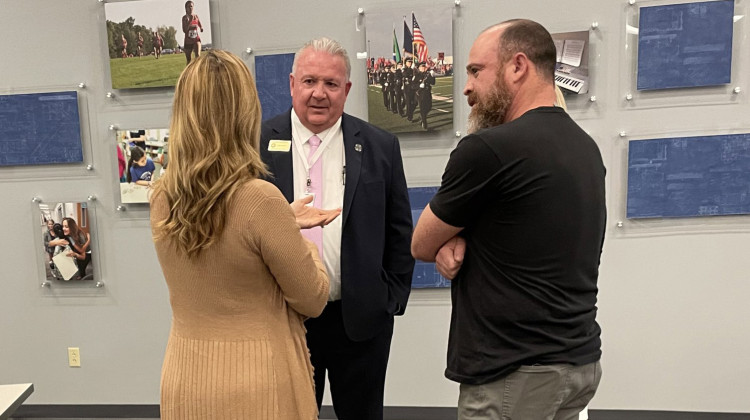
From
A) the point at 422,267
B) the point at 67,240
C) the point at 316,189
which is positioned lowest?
the point at 422,267

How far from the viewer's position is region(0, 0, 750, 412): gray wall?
2422 millimetres

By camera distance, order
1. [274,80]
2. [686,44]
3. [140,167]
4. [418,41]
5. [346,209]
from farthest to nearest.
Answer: [140,167] < [274,80] < [418,41] < [686,44] < [346,209]

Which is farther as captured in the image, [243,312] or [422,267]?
[422,267]

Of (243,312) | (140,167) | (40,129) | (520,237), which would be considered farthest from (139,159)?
(520,237)

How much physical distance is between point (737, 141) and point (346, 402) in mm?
2089

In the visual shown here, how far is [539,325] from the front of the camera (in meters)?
1.19

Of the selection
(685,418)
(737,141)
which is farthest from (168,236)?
(685,418)

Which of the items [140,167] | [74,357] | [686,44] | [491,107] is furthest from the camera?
[74,357]

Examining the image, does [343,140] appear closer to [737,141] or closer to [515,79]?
[515,79]

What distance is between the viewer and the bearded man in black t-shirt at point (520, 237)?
114 cm

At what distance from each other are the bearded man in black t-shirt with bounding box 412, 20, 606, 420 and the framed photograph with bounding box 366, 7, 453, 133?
3.92 feet

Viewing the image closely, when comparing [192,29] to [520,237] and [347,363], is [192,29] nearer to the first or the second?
[347,363]

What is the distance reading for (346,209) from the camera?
168cm

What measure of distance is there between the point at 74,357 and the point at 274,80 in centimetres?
187
